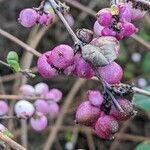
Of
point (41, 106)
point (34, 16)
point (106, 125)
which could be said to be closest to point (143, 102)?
point (41, 106)

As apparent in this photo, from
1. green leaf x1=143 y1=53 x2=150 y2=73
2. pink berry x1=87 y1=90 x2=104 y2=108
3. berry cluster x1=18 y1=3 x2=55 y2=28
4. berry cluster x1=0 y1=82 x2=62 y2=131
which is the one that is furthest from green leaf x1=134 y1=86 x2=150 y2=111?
green leaf x1=143 y1=53 x2=150 y2=73

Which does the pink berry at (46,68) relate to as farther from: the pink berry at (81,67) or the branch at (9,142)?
the branch at (9,142)

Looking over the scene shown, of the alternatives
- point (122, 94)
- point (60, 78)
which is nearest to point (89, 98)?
Result: point (122, 94)

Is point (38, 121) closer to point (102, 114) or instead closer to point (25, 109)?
point (25, 109)

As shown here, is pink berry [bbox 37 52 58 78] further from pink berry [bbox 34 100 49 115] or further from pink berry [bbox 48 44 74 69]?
pink berry [bbox 34 100 49 115]

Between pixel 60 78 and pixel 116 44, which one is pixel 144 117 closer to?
pixel 60 78

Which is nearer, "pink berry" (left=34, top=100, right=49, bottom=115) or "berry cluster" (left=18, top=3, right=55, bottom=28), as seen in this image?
"berry cluster" (left=18, top=3, right=55, bottom=28)
